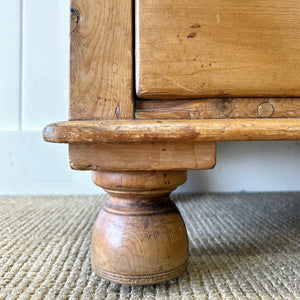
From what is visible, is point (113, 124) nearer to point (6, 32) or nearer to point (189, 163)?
point (189, 163)

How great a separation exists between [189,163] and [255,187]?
26.3 inches

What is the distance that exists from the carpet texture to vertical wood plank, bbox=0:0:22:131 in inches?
10.7

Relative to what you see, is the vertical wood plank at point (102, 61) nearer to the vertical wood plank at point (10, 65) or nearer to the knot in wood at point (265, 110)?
the knot in wood at point (265, 110)

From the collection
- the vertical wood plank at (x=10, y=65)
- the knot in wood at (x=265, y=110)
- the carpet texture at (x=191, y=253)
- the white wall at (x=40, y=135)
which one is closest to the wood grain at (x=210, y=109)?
the knot in wood at (x=265, y=110)

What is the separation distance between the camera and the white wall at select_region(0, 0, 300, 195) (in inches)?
36.7

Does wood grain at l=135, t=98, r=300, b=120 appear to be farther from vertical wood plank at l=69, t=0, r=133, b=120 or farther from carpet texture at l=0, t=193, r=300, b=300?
carpet texture at l=0, t=193, r=300, b=300

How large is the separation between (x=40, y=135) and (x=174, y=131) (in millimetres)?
711

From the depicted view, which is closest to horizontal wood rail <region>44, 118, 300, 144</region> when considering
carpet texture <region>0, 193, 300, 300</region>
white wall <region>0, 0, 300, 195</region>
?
carpet texture <region>0, 193, 300, 300</region>

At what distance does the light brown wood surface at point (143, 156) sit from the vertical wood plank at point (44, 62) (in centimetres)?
64

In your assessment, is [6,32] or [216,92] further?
[6,32]

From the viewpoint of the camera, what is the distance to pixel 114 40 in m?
0.34

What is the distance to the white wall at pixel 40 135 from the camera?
0.93 m

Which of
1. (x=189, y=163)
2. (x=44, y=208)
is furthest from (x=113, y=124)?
(x=44, y=208)

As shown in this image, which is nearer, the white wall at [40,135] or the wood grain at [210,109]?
the wood grain at [210,109]
